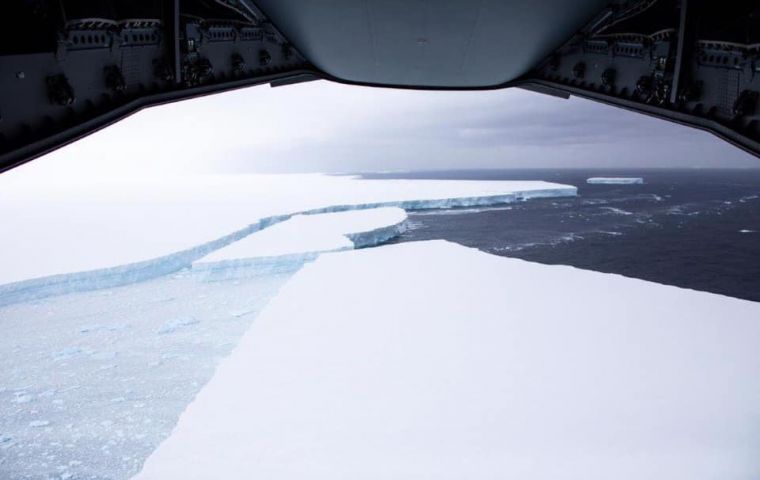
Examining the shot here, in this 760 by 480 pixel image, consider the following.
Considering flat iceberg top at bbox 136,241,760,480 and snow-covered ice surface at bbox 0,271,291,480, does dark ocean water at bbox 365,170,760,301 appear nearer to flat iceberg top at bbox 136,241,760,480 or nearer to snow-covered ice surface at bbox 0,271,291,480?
flat iceberg top at bbox 136,241,760,480

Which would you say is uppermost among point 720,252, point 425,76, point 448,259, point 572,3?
point 572,3

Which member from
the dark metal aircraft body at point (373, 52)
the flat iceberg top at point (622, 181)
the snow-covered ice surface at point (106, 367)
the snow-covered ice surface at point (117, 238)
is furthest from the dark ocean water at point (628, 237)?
the flat iceberg top at point (622, 181)

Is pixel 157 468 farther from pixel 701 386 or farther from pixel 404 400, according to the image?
pixel 701 386

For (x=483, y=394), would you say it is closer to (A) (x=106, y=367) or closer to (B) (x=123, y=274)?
(A) (x=106, y=367)

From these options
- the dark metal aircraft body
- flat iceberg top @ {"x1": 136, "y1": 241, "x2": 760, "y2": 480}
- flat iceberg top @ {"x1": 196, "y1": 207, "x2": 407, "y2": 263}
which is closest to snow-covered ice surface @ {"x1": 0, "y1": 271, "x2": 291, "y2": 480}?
flat iceberg top @ {"x1": 196, "y1": 207, "x2": 407, "y2": 263}

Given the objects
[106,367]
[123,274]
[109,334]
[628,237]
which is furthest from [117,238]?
[628,237]

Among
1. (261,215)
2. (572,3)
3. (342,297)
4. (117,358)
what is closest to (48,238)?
(261,215)
